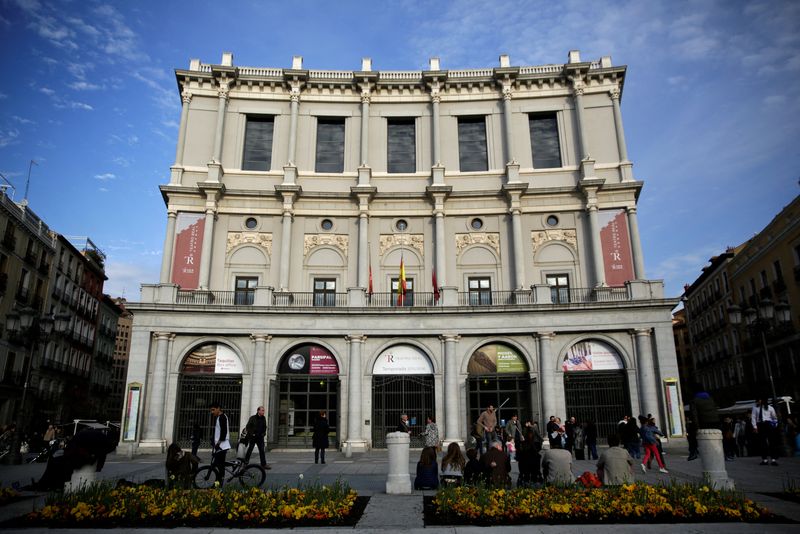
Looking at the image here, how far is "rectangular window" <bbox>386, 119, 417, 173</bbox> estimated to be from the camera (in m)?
34.7

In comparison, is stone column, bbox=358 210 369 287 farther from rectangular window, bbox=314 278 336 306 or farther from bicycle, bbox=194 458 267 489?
bicycle, bbox=194 458 267 489

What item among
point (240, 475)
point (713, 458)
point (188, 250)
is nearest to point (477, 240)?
point (188, 250)

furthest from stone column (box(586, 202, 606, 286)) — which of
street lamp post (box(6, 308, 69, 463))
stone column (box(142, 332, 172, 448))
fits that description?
street lamp post (box(6, 308, 69, 463))

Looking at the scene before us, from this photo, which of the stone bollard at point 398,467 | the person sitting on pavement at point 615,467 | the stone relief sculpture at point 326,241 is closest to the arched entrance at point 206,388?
the stone relief sculpture at point 326,241

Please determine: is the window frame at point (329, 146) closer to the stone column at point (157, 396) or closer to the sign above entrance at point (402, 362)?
the sign above entrance at point (402, 362)

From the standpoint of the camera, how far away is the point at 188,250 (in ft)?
104

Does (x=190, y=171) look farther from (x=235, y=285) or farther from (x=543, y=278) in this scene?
(x=543, y=278)

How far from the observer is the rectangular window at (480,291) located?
103 ft

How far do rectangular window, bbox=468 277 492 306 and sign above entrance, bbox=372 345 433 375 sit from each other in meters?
5.02

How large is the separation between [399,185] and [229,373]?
14.3m

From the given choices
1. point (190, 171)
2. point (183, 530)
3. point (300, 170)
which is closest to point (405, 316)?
point (300, 170)

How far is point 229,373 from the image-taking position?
90.3 ft

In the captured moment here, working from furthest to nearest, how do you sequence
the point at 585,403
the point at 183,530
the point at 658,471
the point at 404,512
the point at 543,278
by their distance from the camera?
the point at 543,278, the point at 585,403, the point at 658,471, the point at 404,512, the point at 183,530

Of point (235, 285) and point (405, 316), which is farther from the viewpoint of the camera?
point (235, 285)
